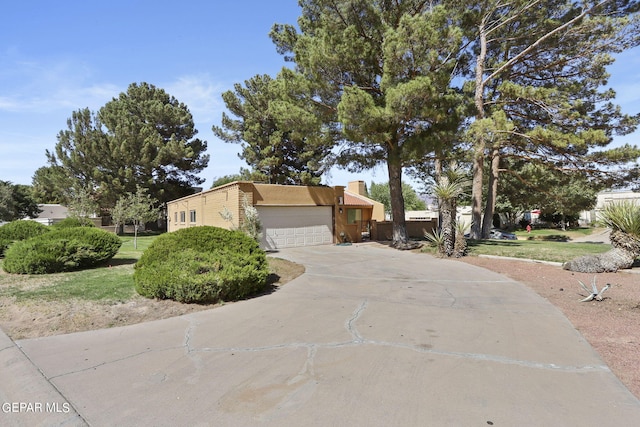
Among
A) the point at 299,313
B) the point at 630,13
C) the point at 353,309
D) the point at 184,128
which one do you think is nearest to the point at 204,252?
the point at 299,313

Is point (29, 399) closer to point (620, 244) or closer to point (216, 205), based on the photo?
point (620, 244)

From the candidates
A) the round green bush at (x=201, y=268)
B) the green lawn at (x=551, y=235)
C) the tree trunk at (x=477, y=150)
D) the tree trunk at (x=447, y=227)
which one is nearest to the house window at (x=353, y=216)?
the tree trunk at (x=477, y=150)

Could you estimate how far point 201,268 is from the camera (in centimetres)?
688

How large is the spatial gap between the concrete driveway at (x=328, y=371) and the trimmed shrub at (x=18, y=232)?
34.6 feet

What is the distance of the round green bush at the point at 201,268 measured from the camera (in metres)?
6.60

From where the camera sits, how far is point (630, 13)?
17.5 metres

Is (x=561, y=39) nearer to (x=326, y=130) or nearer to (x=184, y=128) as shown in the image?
(x=326, y=130)

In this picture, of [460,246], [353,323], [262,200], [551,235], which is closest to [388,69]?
[460,246]

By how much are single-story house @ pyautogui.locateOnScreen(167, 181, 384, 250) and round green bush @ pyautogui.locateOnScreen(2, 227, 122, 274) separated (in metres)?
6.40

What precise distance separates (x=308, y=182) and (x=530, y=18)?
744 inches

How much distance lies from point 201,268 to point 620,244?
11.6 m

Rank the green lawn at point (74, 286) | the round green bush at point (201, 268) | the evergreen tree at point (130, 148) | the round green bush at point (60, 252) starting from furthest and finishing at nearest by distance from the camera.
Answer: the evergreen tree at point (130, 148) < the round green bush at point (60, 252) < the green lawn at point (74, 286) < the round green bush at point (201, 268)

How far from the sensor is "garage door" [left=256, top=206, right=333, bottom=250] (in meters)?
18.4

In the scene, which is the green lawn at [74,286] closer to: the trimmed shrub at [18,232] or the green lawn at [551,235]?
the trimmed shrub at [18,232]
